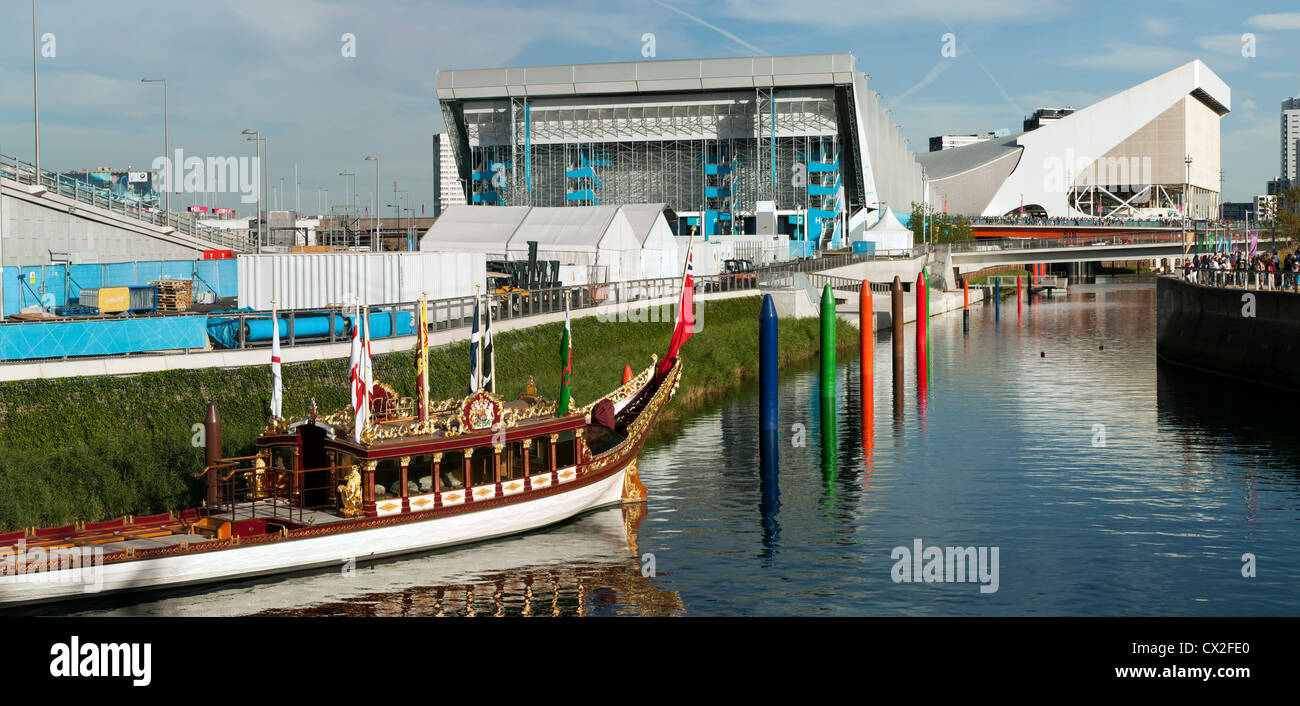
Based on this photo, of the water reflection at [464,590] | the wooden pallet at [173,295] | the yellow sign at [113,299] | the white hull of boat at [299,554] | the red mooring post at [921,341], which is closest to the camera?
the white hull of boat at [299,554]

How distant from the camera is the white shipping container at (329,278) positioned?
4247 centimetres

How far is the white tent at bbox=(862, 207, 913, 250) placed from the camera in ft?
364

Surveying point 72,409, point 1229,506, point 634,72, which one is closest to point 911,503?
point 1229,506

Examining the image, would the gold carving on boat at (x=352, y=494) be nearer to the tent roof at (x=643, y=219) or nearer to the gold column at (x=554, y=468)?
the gold column at (x=554, y=468)

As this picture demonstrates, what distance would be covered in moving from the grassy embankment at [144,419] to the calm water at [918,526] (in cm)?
470

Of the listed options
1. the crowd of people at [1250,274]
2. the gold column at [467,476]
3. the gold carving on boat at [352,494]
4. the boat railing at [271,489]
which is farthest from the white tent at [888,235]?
the gold carving on boat at [352,494]

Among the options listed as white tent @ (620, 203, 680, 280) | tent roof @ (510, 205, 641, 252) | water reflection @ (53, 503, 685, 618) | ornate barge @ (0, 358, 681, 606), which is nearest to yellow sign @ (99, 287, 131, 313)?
ornate barge @ (0, 358, 681, 606)

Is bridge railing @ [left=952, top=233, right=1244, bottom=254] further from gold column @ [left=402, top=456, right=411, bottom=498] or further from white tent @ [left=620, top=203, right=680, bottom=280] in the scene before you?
gold column @ [left=402, top=456, right=411, bottom=498]

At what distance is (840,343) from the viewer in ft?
226

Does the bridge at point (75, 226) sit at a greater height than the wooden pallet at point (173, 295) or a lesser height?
greater

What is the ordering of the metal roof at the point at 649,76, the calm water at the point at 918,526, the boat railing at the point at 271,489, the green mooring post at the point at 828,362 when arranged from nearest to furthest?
1. the calm water at the point at 918,526
2. the boat railing at the point at 271,489
3. the green mooring post at the point at 828,362
4. the metal roof at the point at 649,76

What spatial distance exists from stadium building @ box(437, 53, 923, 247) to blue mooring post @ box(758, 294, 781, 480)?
248 feet

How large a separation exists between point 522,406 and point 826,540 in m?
7.30
